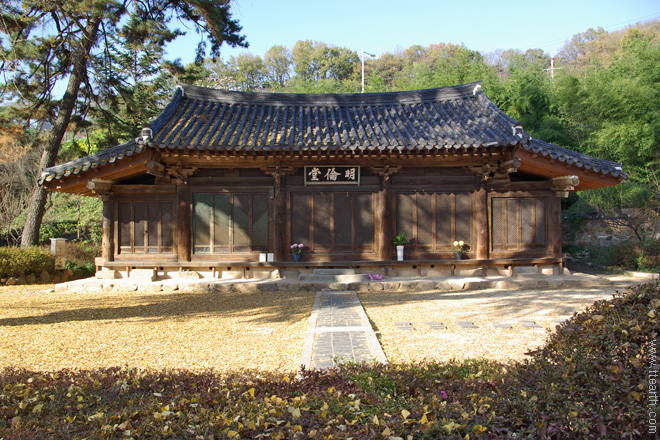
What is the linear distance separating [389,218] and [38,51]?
11.1 m

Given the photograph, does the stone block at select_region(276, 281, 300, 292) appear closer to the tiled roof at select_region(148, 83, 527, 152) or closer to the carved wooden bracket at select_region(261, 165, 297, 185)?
the carved wooden bracket at select_region(261, 165, 297, 185)

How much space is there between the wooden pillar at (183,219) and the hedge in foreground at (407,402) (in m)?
7.88

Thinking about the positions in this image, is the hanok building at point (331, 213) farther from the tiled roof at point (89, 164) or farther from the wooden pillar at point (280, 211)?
the tiled roof at point (89, 164)

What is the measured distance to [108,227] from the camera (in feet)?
37.1

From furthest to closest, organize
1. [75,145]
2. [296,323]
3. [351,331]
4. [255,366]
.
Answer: [75,145] < [296,323] < [351,331] < [255,366]

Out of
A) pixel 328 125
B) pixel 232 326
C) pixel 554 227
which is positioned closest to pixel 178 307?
pixel 232 326

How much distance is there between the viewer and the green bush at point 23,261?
11.8m

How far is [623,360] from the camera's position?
2.58m

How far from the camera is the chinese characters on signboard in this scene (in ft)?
36.8

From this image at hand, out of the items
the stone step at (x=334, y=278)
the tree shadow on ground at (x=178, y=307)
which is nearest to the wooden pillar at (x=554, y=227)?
the stone step at (x=334, y=278)

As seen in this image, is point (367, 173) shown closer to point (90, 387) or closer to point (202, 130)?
point (202, 130)

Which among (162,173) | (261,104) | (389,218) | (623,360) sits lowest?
(623,360)

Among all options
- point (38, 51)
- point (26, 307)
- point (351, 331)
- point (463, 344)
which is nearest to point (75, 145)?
point (38, 51)

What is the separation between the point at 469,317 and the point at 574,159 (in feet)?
18.7
